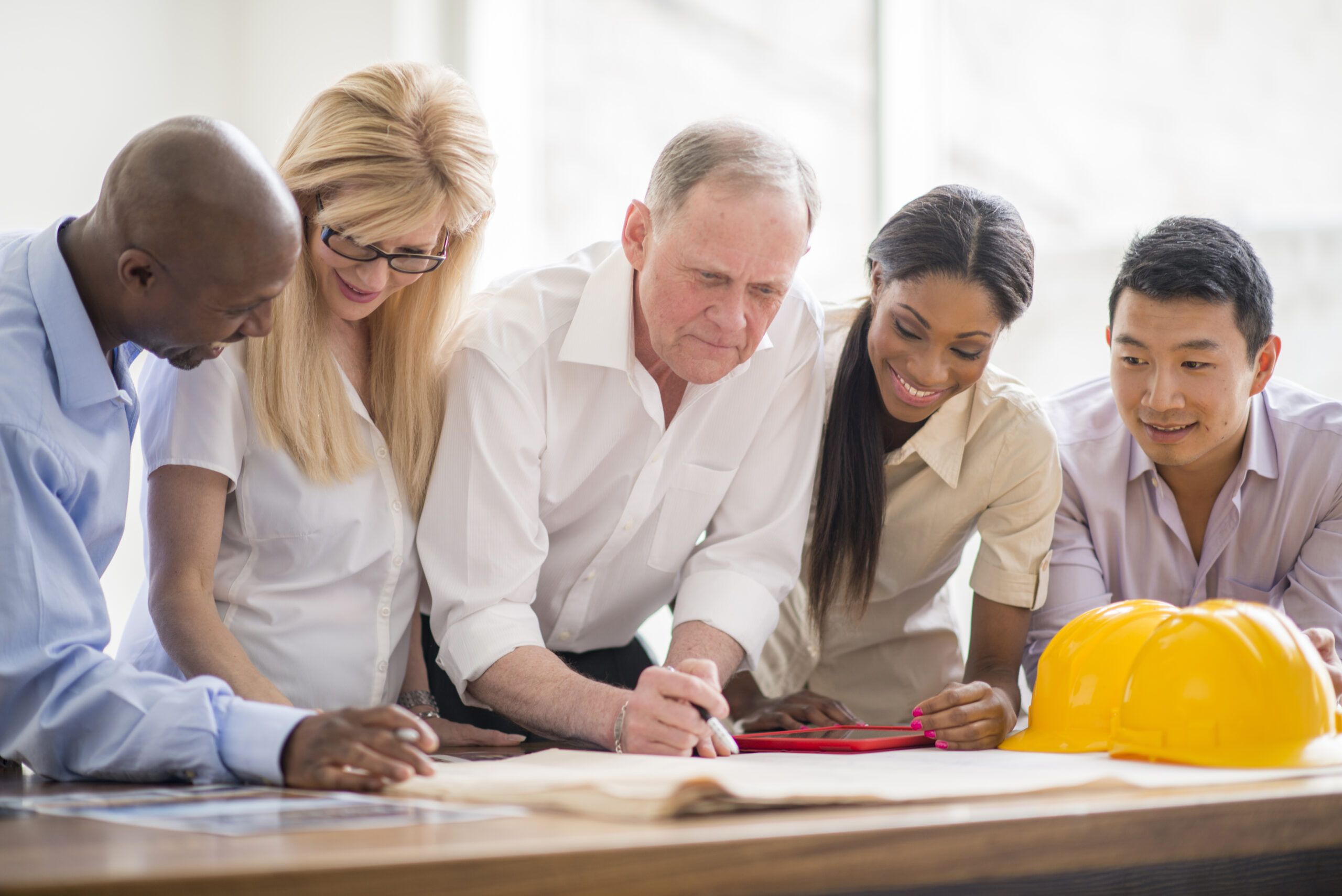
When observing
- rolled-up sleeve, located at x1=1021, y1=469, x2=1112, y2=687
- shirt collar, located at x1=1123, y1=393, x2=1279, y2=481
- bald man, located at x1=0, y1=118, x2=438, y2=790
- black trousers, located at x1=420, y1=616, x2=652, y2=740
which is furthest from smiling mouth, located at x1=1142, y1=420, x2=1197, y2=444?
bald man, located at x1=0, y1=118, x2=438, y2=790

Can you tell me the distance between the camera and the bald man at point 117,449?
98cm

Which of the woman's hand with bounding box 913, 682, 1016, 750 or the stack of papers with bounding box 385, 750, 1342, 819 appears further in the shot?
the woman's hand with bounding box 913, 682, 1016, 750

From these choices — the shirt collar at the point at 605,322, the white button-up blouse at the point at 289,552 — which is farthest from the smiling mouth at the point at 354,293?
the shirt collar at the point at 605,322

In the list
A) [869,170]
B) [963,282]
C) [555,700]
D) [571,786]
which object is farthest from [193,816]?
[869,170]

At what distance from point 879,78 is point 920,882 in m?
3.19

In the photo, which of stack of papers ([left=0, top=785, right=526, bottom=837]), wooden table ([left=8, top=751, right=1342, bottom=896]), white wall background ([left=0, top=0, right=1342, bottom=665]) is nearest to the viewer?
wooden table ([left=8, top=751, right=1342, bottom=896])

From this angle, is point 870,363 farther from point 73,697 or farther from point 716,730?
point 73,697

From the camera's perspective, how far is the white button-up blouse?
1385mm

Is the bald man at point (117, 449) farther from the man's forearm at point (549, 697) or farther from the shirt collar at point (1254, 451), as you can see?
the shirt collar at point (1254, 451)

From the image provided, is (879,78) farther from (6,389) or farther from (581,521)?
(6,389)

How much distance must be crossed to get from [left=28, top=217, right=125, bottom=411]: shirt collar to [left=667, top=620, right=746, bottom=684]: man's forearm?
80 centimetres

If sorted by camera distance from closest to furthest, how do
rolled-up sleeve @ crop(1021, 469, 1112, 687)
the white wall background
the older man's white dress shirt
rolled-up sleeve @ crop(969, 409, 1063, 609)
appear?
the older man's white dress shirt, rolled-up sleeve @ crop(969, 409, 1063, 609), rolled-up sleeve @ crop(1021, 469, 1112, 687), the white wall background

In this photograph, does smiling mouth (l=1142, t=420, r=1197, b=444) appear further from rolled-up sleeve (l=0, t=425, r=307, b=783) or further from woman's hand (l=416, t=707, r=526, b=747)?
rolled-up sleeve (l=0, t=425, r=307, b=783)

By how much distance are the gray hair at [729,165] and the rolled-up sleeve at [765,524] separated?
0.98ft
